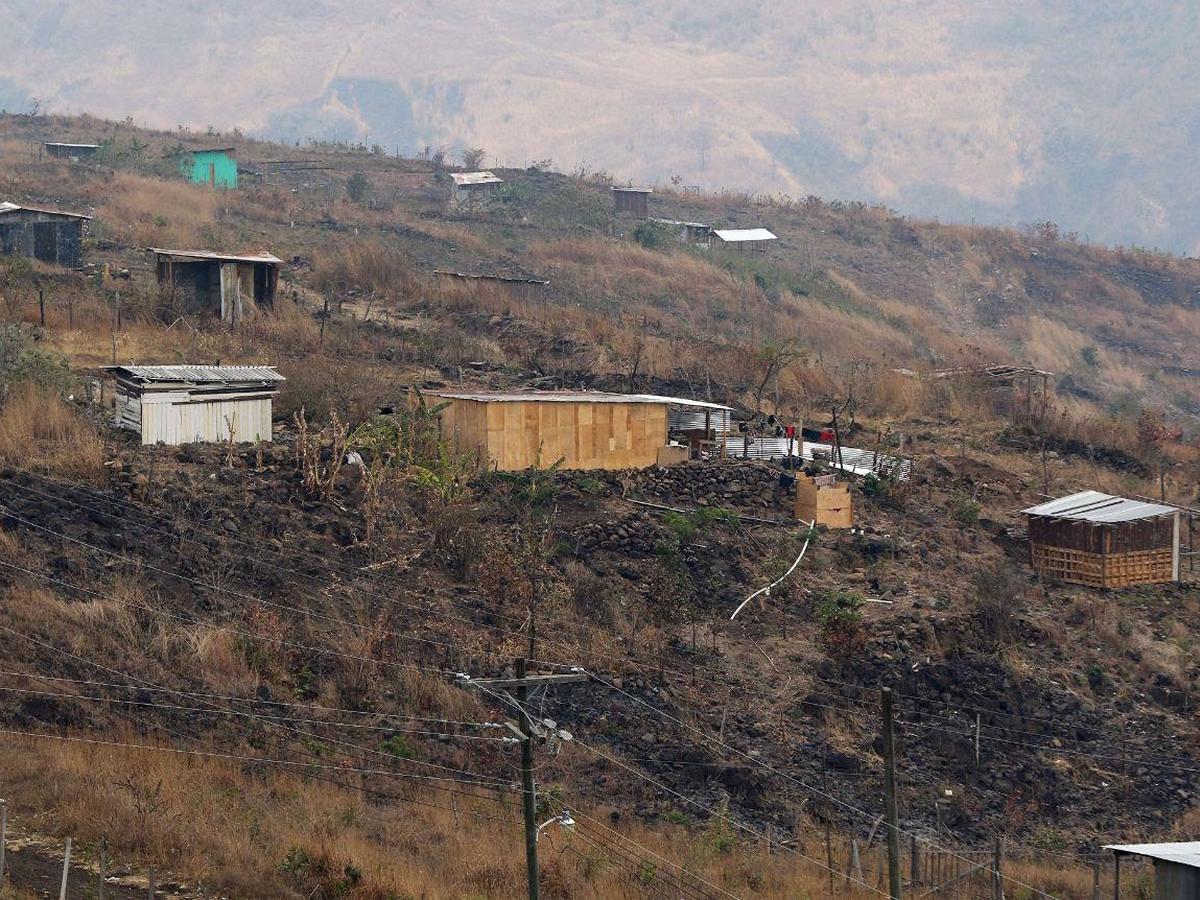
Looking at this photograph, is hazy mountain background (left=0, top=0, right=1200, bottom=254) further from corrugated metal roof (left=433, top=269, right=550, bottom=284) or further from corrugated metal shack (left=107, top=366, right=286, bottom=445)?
corrugated metal shack (left=107, top=366, right=286, bottom=445)

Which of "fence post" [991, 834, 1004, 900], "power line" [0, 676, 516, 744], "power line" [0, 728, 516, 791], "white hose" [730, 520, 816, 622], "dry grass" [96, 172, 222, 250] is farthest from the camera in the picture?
"dry grass" [96, 172, 222, 250]

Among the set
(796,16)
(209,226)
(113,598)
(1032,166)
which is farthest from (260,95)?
(113,598)

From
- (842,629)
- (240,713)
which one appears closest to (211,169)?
(842,629)

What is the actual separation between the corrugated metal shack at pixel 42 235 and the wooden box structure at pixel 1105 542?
1980 cm

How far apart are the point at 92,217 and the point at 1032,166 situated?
4136 inches

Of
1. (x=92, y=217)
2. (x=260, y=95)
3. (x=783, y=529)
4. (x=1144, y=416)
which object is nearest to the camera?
(x=783, y=529)

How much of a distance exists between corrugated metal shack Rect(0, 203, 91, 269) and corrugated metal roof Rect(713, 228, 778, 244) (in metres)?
25.0

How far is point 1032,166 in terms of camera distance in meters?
133

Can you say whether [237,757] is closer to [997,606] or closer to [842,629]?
[842,629]

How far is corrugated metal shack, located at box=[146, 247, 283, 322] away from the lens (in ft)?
107

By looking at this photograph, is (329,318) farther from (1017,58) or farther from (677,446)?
(1017,58)

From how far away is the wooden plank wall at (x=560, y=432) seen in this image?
26500 mm

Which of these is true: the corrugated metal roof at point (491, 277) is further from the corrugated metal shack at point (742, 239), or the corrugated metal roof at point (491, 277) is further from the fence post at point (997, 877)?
the fence post at point (997, 877)

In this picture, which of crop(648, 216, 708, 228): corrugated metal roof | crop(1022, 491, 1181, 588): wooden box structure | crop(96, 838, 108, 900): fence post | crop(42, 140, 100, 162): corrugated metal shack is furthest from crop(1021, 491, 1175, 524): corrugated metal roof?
crop(42, 140, 100, 162): corrugated metal shack
